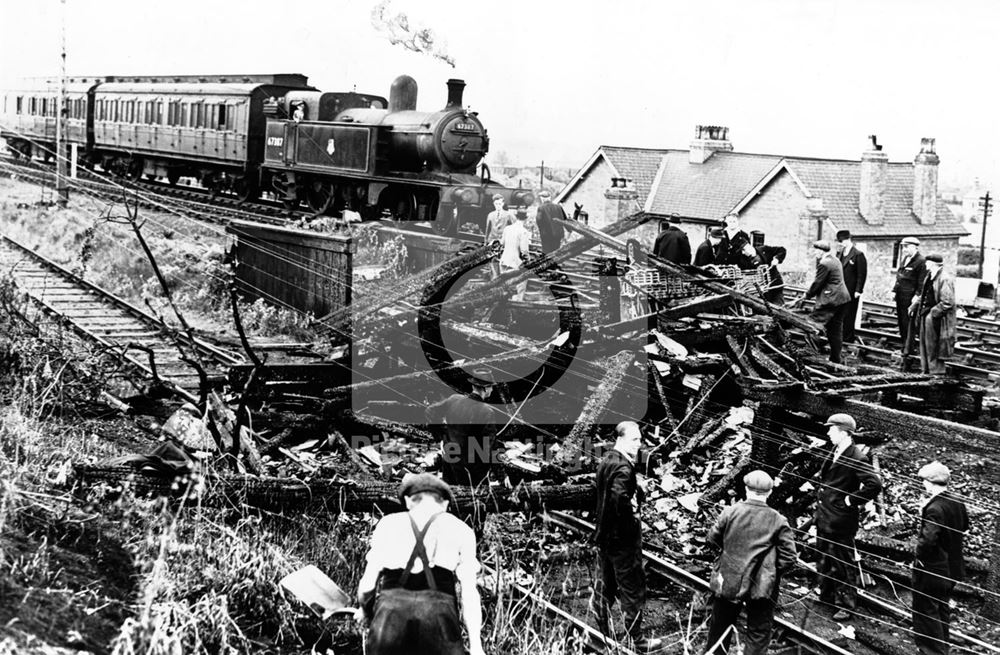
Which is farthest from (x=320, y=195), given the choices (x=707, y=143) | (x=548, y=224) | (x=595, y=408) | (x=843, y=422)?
(x=707, y=143)

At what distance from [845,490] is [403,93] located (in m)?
16.9

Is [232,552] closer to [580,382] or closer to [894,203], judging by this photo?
[580,382]

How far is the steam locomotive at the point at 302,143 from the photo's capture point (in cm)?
1991

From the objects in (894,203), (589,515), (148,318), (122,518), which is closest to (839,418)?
(589,515)

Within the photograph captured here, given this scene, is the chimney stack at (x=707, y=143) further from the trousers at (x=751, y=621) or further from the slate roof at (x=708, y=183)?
the trousers at (x=751, y=621)

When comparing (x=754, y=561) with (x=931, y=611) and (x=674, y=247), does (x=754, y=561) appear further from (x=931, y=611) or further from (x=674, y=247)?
(x=674, y=247)

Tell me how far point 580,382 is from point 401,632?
6.29m

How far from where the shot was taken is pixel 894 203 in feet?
114

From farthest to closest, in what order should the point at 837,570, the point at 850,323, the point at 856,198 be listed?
the point at 856,198
the point at 850,323
the point at 837,570

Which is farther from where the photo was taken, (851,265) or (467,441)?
(851,265)

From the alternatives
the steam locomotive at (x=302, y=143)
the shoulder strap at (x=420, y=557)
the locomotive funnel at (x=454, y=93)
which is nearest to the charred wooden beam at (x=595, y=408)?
the shoulder strap at (x=420, y=557)

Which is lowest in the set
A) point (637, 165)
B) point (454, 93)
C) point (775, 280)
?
point (775, 280)

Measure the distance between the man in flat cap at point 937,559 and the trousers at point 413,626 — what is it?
13.0ft

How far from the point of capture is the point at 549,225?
12.8 meters
